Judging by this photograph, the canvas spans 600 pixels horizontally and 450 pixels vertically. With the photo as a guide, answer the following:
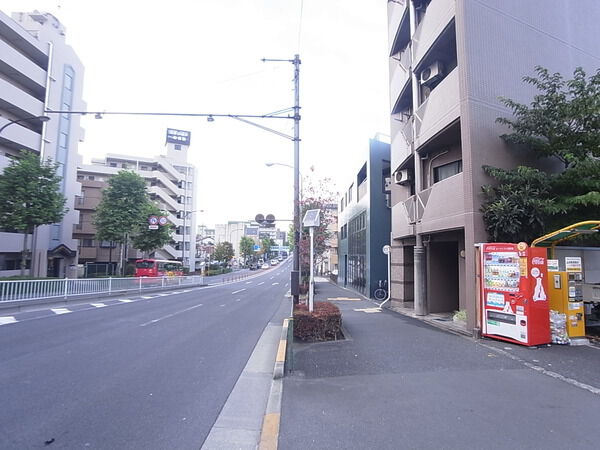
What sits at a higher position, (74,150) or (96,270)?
(74,150)

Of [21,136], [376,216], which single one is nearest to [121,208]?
[21,136]

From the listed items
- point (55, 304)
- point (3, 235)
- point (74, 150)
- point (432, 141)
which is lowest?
point (55, 304)

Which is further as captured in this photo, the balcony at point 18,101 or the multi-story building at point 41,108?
the multi-story building at point 41,108

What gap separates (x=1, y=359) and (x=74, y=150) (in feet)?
95.4

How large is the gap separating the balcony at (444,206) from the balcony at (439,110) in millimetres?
1770

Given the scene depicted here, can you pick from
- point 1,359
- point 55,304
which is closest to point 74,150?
point 55,304

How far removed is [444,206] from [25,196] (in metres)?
22.0

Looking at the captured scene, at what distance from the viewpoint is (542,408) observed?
4.23 metres

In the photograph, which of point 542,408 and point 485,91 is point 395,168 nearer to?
point 485,91

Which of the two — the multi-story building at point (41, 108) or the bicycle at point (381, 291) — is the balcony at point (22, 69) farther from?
the bicycle at point (381, 291)

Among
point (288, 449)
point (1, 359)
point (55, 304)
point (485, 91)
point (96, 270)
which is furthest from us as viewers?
point (96, 270)

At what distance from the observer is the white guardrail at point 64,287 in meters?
13.7

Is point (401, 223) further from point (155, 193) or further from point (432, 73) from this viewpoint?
point (155, 193)

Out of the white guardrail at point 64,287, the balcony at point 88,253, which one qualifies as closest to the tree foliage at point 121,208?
the white guardrail at point 64,287
